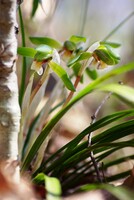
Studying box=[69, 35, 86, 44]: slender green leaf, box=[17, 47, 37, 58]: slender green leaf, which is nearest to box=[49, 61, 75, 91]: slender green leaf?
box=[17, 47, 37, 58]: slender green leaf

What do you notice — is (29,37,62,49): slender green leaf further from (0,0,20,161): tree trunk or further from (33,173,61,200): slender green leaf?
(33,173,61,200): slender green leaf

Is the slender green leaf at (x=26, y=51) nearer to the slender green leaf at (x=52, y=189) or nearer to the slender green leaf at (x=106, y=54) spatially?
the slender green leaf at (x=106, y=54)

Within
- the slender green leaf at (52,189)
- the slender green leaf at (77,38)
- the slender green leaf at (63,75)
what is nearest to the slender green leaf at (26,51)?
the slender green leaf at (63,75)

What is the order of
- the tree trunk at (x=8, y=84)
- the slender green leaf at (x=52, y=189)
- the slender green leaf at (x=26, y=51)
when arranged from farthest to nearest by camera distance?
the slender green leaf at (x=26, y=51) → the tree trunk at (x=8, y=84) → the slender green leaf at (x=52, y=189)

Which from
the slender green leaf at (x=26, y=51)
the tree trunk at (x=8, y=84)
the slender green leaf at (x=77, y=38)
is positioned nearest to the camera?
the tree trunk at (x=8, y=84)

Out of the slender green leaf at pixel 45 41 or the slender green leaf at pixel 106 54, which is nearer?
the slender green leaf at pixel 106 54

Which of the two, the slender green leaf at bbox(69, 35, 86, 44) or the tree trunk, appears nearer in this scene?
the tree trunk

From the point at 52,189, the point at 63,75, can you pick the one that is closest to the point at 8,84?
the point at 63,75

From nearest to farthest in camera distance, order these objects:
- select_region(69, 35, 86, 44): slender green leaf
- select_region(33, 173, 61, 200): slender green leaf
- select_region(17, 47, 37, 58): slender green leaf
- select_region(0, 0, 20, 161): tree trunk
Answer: select_region(33, 173, 61, 200): slender green leaf < select_region(0, 0, 20, 161): tree trunk < select_region(17, 47, 37, 58): slender green leaf < select_region(69, 35, 86, 44): slender green leaf
